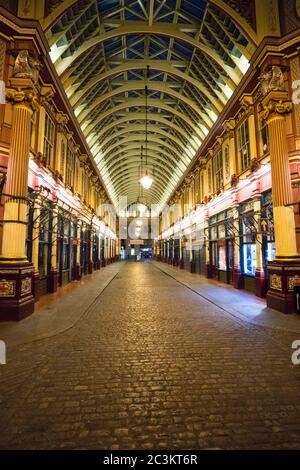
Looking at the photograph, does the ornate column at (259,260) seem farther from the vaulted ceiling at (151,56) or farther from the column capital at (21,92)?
the column capital at (21,92)

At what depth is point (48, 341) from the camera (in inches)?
186

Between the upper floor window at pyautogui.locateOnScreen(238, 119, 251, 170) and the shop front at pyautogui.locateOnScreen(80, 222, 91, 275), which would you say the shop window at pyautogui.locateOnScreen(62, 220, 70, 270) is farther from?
the upper floor window at pyautogui.locateOnScreen(238, 119, 251, 170)

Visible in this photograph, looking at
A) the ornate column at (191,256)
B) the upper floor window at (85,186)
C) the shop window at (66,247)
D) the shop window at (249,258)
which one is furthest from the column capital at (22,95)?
the ornate column at (191,256)

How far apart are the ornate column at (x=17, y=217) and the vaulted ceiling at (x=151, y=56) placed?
303 centimetres

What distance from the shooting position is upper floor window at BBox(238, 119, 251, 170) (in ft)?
35.5

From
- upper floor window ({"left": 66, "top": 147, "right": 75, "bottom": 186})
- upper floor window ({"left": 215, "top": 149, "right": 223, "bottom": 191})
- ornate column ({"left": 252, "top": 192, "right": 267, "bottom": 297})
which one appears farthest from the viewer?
upper floor window ({"left": 215, "top": 149, "right": 223, "bottom": 191})

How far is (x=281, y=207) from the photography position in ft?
24.1

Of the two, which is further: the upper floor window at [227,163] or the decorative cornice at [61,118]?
the upper floor window at [227,163]

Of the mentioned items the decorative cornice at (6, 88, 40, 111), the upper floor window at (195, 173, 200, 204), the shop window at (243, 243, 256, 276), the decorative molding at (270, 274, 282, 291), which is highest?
the upper floor window at (195, 173, 200, 204)

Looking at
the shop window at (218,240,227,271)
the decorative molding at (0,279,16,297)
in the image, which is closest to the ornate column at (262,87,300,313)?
the shop window at (218,240,227,271)

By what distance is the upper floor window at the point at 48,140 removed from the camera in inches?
403

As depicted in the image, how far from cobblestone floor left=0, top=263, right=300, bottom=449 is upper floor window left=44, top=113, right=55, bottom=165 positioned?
26.5 ft
